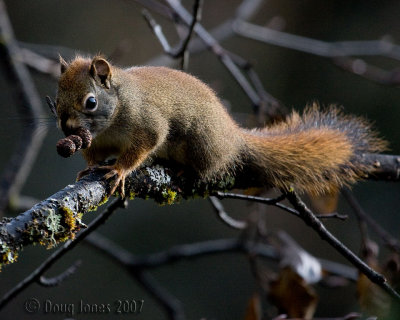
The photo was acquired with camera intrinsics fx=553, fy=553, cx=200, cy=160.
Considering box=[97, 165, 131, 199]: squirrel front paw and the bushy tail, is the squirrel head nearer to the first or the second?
box=[97, 165, 131, 199]: squirrel front paw

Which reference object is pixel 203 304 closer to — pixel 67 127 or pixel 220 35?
pixel 220 35

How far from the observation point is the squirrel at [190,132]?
7.82ft

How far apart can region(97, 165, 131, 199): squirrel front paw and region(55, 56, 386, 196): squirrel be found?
1 centimetres

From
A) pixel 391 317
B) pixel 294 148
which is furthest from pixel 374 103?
pixel 391 317

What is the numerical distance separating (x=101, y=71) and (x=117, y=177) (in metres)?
0.63

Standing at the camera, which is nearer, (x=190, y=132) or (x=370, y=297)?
(x=370, y=297)

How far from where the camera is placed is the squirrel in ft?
7.82

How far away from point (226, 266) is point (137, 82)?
336cm

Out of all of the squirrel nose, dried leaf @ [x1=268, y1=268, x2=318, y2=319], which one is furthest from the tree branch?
dried leaf @ [x1=268, y1=268, x2=318, y2=319]

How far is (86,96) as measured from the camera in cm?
231

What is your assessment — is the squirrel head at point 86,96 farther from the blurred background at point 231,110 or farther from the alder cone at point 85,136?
the blurred background at point 231,110

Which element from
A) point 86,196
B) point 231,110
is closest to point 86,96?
point 86,196

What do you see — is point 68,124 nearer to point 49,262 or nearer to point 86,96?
point 86,96

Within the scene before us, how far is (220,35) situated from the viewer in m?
4.47
